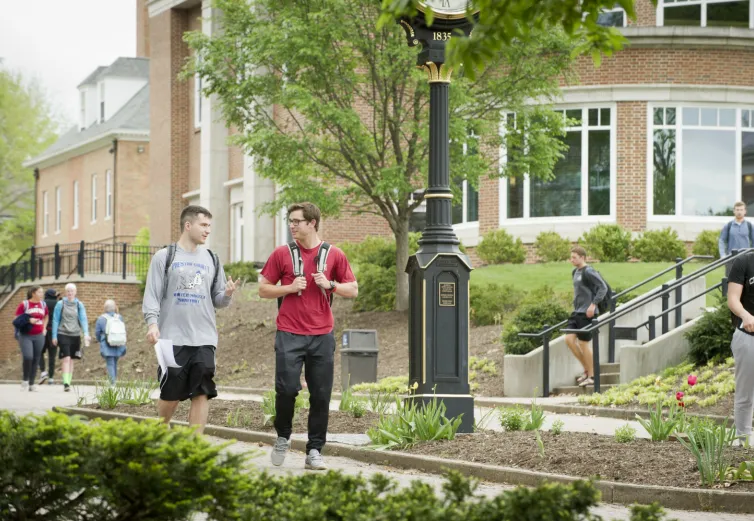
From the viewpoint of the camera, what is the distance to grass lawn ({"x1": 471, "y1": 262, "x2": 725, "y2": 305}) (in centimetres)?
2314

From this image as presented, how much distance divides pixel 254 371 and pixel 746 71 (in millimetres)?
13053

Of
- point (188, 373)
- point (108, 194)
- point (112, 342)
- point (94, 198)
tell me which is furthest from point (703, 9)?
point (94, 198)

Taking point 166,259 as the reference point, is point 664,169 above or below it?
above

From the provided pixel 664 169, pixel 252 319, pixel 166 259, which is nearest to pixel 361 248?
pixel 252 319

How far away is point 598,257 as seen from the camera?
26.5 m

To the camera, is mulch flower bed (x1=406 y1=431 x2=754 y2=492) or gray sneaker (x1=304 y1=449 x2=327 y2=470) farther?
gray sneaker (x1=304 y1=449 x2=327 y2=470)

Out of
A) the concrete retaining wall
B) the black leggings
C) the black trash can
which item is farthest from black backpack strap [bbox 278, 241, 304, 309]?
the black leggings

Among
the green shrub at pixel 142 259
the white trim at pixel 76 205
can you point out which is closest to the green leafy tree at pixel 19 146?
the white trim at pixel 76 205

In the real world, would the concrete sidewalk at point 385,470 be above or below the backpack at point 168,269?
below

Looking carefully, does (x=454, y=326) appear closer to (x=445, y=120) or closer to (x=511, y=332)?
(x=445, y=120)

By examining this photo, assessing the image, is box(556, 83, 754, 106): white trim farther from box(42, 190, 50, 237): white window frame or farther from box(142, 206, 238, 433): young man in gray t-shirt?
box(42, 190, 50, 237): white window frame

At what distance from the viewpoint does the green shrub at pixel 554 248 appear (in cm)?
2677

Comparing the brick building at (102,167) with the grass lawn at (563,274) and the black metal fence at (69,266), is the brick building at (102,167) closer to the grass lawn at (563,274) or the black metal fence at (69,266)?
the black metal fence at (69,266)

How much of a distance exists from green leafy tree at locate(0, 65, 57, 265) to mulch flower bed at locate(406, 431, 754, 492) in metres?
51.9
